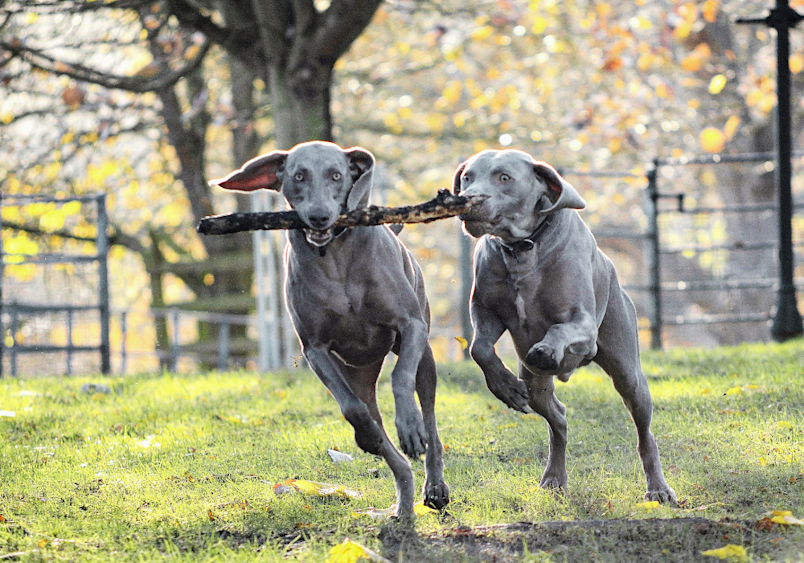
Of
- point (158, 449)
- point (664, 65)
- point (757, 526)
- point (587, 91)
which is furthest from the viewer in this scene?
point (587, 91)

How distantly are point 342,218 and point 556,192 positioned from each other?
98 cm

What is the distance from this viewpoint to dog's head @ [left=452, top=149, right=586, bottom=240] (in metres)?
4.27

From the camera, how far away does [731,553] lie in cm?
343

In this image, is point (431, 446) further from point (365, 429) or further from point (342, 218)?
point (342, 218)

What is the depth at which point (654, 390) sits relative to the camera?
731 centimetres

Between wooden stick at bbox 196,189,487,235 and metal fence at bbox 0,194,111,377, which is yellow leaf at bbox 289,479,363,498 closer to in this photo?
wooden stick at bbox 196,189,487,235

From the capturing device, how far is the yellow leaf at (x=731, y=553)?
340 centimetres

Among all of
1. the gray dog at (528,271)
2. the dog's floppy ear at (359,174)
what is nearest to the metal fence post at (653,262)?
the gray dog at (528,271)

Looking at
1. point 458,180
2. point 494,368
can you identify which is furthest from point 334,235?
point 494,368

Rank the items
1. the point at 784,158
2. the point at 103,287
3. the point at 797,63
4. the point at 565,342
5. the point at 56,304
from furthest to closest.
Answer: the point at 797,63 → the point at 56,304 → the point at 103,287 → the point at 784,158 → the point at 565,342

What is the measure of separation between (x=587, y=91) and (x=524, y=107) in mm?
1336

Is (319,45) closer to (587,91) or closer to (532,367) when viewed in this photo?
(532,367)

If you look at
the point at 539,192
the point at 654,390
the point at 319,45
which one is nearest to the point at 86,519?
the point at 539,192

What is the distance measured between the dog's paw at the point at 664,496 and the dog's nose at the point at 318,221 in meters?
1.99
